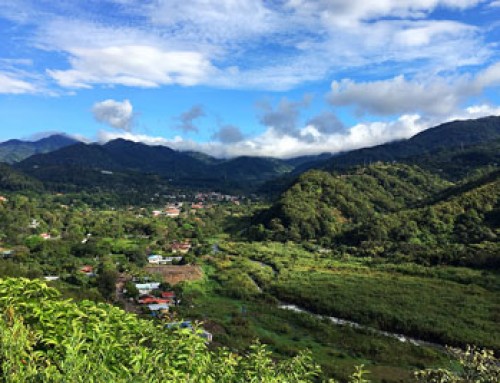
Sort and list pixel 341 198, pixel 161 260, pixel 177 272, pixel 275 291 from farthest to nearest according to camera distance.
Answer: pixel 341 198 < pixel 161 260 < pixel 177 272 < pixel 275 291

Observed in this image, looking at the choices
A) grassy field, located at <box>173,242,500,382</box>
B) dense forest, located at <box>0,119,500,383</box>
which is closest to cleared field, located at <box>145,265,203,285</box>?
dense forest, located at <box>0,119,500,383</box>

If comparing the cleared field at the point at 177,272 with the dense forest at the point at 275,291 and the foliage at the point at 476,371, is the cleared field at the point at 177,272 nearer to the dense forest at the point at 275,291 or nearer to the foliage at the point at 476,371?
the dense forest at the point at 275,291

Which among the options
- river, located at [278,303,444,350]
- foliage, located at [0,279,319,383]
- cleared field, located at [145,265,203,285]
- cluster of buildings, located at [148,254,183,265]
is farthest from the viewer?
cluster of buildings, located at [148,254,183,265]

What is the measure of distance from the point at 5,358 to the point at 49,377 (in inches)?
49.4

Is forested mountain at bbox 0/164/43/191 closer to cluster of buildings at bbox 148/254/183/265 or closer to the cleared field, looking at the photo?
cluster of buildings at bbox 148/254/183/265

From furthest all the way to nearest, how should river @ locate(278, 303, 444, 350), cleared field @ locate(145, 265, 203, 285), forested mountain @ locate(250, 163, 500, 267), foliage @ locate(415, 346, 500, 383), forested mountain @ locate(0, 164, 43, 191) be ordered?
forested mountain @ locate(0, 164, 43, 191) < forested mountain @ locate(250, 163, 500, 267) < cleared field @ locate(145, 265, 203, 285) < river @ locate(278, 303, 444, 350) < foliage @ locate(415, 346, 500, 383)

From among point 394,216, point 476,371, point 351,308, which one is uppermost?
point 476,371

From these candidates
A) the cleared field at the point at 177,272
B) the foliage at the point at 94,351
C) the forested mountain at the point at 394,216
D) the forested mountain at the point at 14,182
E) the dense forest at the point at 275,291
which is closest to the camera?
the foliage at the point at 94,351

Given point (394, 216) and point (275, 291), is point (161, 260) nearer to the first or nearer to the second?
point (275, 291)

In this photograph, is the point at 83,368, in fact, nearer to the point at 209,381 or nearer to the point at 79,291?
the point at 209,381

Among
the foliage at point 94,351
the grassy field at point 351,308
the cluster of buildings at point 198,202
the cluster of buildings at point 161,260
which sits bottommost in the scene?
the grassy field at point 351,308

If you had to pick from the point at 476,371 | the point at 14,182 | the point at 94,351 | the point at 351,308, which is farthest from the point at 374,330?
the point at 14,182

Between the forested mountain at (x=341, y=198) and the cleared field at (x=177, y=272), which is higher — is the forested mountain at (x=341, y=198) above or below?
above

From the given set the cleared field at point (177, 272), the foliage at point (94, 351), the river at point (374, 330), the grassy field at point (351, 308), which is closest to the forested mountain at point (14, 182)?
the cleared field at point (177, 272)
